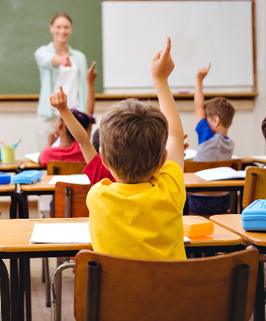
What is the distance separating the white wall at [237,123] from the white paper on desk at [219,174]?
300 cm

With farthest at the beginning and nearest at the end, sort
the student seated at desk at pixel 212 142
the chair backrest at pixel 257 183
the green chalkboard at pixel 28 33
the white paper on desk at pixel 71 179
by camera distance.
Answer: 1. the green chalkboard at pixel 28 33
2. the student seated at desk at pixel 212 142
3. the white paper on desk at pixel 71 179
4. the chair backrest at pixel 257 183

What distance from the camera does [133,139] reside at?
1067 mm

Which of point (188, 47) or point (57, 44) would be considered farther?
point (188, 47)

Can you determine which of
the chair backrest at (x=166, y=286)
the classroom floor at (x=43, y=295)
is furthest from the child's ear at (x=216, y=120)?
the chair backrest at (x=166, y=286)

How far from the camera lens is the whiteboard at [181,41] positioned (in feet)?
18.1

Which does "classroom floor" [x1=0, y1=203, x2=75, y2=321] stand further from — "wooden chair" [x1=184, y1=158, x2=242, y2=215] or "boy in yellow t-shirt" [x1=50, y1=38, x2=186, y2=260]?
→ "boy in yellow t-shirt" [x1=50, y1=38, x2=186, y2=260]

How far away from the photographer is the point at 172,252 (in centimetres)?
109

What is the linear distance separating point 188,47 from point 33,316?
4202 mm

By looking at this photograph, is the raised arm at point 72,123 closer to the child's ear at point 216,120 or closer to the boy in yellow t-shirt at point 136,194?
the boy in yellow t-shirt at point 136,194

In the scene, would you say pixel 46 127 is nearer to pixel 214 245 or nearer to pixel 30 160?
pixel 30 160

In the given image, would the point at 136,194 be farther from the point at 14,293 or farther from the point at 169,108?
the point at 14,293

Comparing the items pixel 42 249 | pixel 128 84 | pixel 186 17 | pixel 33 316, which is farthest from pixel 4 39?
pixel 42 249

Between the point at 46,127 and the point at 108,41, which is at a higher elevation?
the point at 108,41

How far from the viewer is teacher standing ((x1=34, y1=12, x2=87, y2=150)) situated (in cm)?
500
